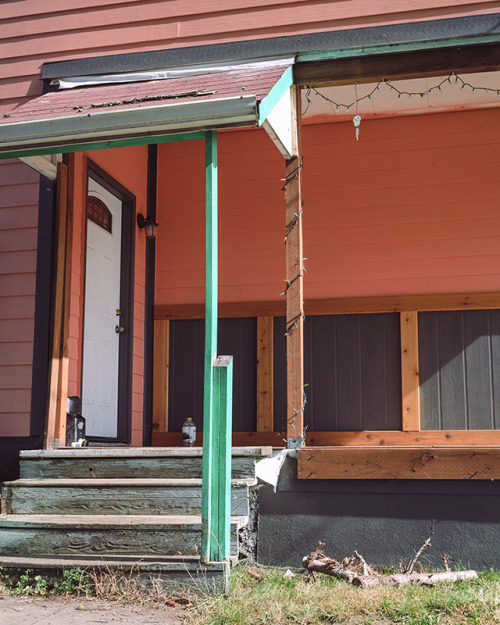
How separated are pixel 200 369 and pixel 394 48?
11.0 ft

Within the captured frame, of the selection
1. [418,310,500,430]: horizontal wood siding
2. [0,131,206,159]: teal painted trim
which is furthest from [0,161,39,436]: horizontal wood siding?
[418,310,500,430]: horizontal wood siding

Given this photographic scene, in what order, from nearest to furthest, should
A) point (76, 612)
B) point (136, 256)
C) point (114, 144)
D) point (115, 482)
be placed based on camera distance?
point (76, 612) < point (114, 144) < point (115, 482) < point (136, 256)

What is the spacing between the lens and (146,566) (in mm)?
3648

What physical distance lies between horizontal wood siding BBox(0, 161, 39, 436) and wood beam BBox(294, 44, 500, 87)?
7.14 feet

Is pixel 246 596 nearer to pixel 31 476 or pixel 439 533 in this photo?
pixel 439 533

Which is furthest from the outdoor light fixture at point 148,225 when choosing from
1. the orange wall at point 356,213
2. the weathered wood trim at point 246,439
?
the weathered wood trim at point 246,439

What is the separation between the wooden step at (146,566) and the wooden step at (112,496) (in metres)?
0.44

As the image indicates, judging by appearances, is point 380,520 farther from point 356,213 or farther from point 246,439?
point 356,213

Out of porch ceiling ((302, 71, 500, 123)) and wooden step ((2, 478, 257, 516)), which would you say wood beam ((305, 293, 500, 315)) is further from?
wooden step ((2, 478, 257, 516))

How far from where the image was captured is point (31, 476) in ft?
15.6

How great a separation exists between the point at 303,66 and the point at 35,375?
2.85 m

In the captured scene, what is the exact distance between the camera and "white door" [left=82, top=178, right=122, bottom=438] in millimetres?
5988

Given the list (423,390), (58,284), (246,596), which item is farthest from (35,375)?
(423,390)

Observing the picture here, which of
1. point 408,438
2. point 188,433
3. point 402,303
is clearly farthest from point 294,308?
point 188,433
